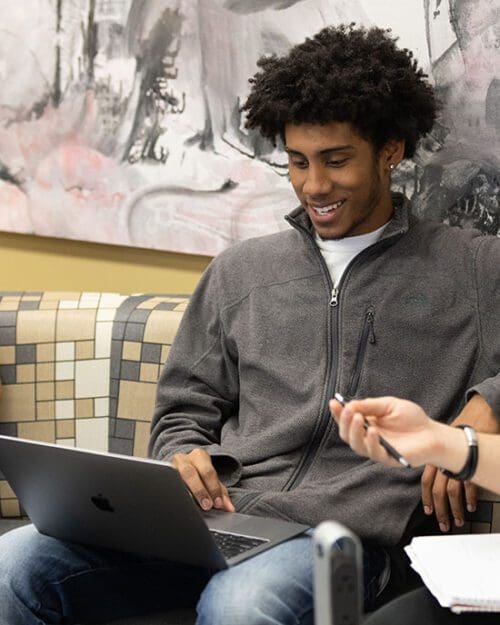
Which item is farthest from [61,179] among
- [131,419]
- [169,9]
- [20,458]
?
[20,458]

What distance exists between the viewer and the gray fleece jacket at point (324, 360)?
1.74 metres

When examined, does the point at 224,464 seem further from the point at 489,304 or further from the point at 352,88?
the point at 352,88

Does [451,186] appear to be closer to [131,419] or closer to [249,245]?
[249,245]

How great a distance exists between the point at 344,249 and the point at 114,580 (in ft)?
2.15

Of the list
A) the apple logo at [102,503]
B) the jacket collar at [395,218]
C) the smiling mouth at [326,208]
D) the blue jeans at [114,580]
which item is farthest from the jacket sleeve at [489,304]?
the apple logo at [102,503]

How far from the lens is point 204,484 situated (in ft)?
5.74

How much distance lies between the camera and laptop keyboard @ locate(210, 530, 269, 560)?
5.24ft

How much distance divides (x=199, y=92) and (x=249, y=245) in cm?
42

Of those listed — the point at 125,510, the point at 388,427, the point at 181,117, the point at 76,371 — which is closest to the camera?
the point at 388,427

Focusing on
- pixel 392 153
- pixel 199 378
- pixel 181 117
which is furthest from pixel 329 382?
pixel 181 117

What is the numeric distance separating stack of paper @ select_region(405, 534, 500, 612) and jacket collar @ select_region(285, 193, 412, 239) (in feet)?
1.87

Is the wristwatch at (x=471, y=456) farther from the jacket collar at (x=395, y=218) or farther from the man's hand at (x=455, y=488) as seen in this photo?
the jacket collar at (x=395, y=218)

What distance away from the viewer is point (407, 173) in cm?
203

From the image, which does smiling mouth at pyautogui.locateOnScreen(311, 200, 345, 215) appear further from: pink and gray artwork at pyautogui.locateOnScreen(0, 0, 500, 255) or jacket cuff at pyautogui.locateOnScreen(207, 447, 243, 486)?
jacket cuff at pyautogui.locateOnScreen(207, 447, 243, 486)
